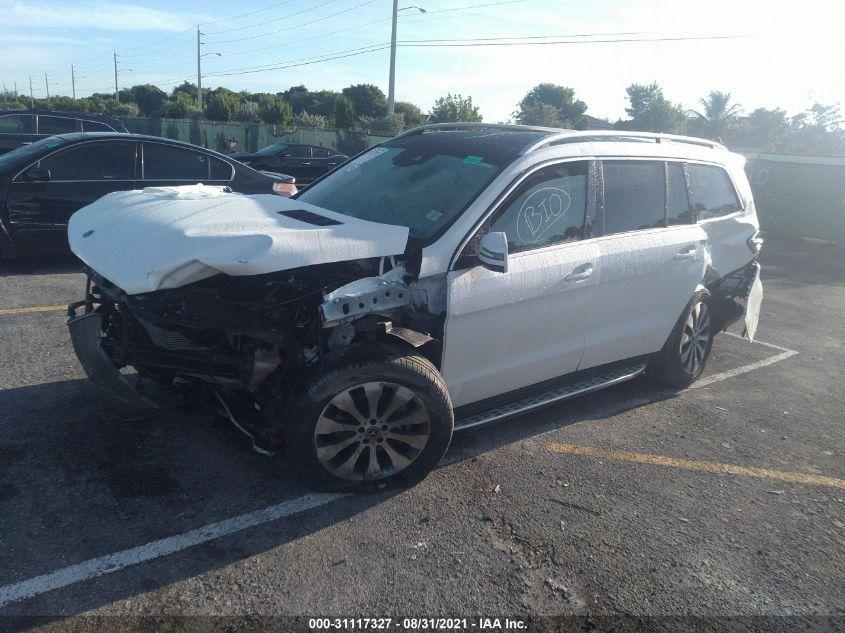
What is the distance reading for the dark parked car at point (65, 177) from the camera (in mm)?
7055

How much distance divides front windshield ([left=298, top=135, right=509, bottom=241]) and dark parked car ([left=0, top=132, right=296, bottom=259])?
3.90 metres

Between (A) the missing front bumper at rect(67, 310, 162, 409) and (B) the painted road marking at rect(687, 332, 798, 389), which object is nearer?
(A) the missing front bumper at rect(67, 310, 162, 409)

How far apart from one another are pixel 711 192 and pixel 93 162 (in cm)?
650

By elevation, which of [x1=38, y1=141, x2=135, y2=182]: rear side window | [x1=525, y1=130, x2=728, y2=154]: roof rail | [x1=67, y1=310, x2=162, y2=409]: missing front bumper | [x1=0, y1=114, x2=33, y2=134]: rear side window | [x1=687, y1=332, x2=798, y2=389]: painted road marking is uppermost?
[x1=525, y1=130, x2=728, y2=154]: roof rail

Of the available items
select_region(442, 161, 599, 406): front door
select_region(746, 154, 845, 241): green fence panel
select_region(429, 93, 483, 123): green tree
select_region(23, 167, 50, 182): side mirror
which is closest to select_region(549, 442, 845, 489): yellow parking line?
select_region(442, 161, 599, 406): front door

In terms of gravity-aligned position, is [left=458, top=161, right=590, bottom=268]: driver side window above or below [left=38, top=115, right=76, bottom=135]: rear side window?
below

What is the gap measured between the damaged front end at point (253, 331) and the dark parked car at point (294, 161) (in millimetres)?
15049

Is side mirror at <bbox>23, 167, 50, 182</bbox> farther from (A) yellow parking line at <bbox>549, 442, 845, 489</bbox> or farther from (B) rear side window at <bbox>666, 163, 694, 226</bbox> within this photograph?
(B) rear side window at <bbox>666, 163, 694, 226</bbox>

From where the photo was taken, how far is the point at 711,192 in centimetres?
529

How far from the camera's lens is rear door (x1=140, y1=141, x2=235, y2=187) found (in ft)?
25.7

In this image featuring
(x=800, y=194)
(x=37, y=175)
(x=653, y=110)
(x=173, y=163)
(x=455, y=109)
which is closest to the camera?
(x=37, y=175)

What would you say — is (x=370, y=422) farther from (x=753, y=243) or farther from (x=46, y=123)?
(x=46, y=123)

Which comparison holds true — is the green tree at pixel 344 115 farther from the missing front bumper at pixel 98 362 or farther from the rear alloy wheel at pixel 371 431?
the rear alloy wheel at pixel 371 431

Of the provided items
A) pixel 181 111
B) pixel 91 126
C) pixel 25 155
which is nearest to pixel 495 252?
pixel 25 155
